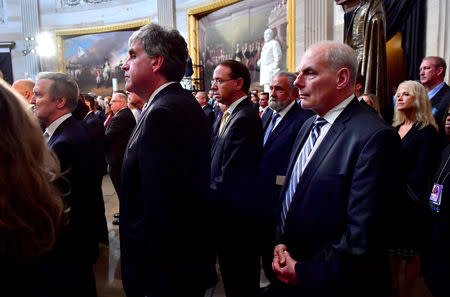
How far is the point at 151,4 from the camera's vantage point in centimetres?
1447

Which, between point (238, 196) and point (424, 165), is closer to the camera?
point (238, 196)

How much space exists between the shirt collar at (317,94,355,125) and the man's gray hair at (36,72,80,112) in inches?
64.6

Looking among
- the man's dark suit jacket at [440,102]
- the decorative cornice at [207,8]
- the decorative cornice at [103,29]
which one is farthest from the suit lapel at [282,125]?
the decorative cornice at [103,29]

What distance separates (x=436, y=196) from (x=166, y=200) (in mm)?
1717

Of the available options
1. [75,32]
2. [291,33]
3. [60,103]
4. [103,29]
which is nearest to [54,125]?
[60,103]

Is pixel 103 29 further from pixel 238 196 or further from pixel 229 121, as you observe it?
pixel 238 196

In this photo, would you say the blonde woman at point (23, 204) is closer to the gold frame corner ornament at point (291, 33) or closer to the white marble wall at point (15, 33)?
the gold frame corner ornament at point (291, 33)

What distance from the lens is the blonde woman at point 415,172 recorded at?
7.75 feet

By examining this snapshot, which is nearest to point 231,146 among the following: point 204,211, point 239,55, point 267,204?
point 267,204

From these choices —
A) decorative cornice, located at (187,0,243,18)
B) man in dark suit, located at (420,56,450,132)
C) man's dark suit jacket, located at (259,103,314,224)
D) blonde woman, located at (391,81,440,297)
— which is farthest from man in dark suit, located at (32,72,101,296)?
decorative cornice, located at (187,0,243,18)

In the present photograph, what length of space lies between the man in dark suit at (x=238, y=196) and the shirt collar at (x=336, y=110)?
3.03ft

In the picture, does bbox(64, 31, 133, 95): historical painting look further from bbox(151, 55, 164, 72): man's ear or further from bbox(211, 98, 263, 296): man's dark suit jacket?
bbox(151, 55, 164, 72): man's ear

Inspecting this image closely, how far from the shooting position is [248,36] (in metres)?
11.8

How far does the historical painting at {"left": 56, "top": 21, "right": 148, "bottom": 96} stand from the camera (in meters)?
16.1
